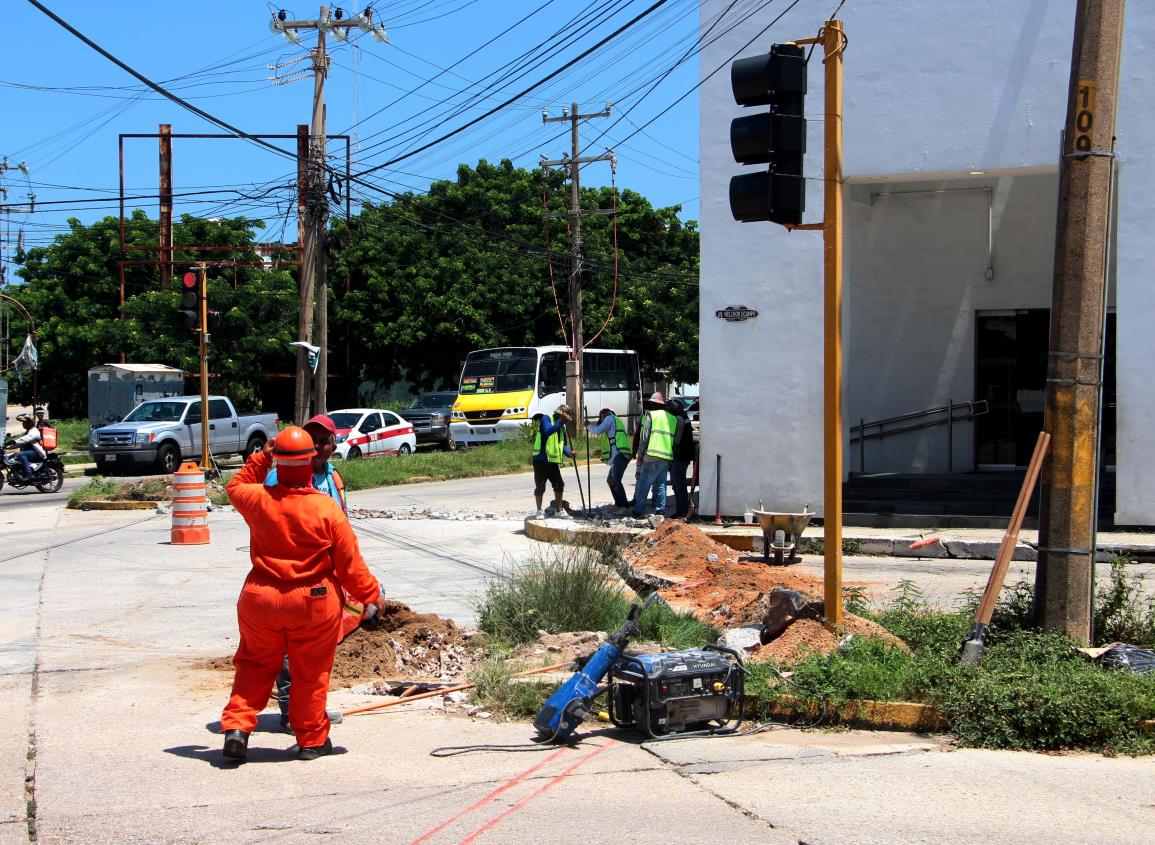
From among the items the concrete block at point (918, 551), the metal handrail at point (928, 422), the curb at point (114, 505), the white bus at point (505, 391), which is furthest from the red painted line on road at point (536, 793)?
the white bus at point (505, 391)

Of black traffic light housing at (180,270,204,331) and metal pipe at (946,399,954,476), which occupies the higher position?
black traffic light housing at (180,270,204,331)

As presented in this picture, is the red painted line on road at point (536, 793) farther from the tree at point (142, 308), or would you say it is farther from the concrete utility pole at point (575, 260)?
the tree at point (142, 308)

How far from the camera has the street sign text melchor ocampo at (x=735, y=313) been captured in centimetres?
1552

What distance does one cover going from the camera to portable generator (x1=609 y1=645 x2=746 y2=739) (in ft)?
21.1

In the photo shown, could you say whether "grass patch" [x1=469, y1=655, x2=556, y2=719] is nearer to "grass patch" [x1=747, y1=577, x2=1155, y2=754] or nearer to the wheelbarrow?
"grass patch" [x1=747, y1=577, x2=1155, y2=754]

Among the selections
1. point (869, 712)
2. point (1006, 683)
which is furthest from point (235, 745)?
point (1006, 683)

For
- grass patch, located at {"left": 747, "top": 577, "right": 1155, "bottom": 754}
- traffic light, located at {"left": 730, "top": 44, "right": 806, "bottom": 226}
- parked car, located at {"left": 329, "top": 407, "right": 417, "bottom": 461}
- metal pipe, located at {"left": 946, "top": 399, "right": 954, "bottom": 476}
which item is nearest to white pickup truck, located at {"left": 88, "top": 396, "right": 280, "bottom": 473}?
parked car, located at {"left": 329, "top": 407, "right": 417, "bottom": 461}

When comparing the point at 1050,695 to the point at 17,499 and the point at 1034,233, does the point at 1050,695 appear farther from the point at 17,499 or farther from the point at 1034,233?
the point at 17,499

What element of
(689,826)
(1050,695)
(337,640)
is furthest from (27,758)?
(1050,695)

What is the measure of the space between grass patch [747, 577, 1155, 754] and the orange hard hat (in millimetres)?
2931

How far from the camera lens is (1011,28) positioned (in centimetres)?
1440

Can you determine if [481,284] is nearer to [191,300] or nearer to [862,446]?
[191,300]

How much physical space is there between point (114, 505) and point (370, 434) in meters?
11.0

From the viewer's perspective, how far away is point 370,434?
31.1 meters
